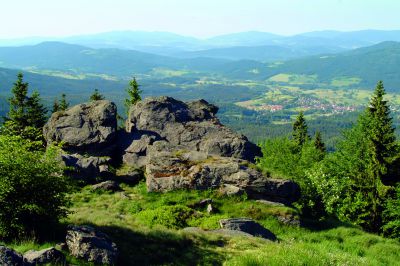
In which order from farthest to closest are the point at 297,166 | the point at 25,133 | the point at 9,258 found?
the point at 297,166, the point at 25,133, the point at 9,258

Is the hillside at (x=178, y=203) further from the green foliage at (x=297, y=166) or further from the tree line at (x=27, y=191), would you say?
the green foliage at (x=297, y=166)

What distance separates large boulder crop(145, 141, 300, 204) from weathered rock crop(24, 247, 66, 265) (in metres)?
15.8

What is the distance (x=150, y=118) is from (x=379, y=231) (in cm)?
2789

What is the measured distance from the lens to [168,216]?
2447cm

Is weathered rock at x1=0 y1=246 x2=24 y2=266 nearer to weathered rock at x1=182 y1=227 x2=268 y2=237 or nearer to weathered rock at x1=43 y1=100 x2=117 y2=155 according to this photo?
weathered rock at x1=182 y1=227 x2=268 y2=237

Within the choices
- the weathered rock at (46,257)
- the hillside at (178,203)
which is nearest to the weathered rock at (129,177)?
the hillside at (178,203)

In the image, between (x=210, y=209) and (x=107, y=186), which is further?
(x=107, y=186)

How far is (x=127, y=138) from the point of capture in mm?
42219

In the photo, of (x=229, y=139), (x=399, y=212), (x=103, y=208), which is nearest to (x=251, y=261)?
(x=103, y=208)

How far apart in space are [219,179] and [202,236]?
964 cm

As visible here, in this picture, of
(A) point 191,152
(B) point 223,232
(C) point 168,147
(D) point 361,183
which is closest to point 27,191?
(B) point 223,232

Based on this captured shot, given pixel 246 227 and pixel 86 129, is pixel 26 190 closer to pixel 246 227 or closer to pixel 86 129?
pixel 246 227

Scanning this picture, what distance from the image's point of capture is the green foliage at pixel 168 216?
78.5ft

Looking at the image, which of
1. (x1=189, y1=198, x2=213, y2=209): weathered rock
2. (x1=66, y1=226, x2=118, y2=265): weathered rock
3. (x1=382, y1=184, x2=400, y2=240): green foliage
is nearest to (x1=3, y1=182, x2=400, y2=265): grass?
(x1=189, y1=198, x2=213, y2=209): weathered rock
